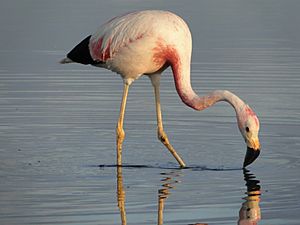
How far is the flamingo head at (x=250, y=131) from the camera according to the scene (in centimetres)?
1308

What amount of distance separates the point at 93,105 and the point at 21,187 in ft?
17.9

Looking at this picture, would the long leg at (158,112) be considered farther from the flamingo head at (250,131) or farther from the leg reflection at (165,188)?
the flamingo head at (250,131)

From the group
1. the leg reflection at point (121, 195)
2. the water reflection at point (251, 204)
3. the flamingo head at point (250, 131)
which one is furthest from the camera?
the flamingo head at point (250, 131)

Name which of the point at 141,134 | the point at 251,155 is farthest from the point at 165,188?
the point at 141,134

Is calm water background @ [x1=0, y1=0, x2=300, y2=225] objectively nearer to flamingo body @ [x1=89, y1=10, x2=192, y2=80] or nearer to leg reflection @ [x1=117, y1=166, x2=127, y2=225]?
leg reflection @ [x1=117, y1=166, x2=127, y2=225]

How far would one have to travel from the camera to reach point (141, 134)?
51.1 feet

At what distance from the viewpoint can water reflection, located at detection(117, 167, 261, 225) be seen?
425 inches

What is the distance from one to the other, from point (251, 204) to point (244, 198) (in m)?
0.29

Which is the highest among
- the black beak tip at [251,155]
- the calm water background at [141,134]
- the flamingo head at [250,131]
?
the flamingo head at [250,131]

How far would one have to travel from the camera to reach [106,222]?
1060 cm

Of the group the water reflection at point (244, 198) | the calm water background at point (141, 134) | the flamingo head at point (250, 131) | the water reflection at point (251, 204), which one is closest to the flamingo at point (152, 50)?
the flamingo head at point (250, 131)

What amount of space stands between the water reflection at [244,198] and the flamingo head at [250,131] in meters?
0.20

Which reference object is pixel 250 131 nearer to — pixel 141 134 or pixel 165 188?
pixel 165 188

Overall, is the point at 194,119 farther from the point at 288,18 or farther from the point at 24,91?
the point at 288,18
